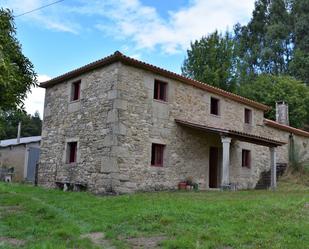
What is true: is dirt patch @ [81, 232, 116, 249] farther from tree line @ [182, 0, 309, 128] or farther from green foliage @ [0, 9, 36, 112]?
tree line @ [182, 0, 309, 128]

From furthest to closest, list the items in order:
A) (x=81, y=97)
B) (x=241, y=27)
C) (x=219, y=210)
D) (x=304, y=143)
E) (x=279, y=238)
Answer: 1. (x=241, y=27)
2. (x=304, y=143)
3. (x=81, y=97)
4. (x=219, y=210)
5. (x=279, y=238)

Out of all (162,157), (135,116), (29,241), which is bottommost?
(29,241)

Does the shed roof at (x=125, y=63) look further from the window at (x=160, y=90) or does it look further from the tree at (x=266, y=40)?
the tree at (x=266, y=40)

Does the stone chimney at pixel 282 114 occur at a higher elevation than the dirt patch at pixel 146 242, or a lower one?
higher

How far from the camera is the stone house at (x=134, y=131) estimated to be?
14000 mm

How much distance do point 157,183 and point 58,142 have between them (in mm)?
4801

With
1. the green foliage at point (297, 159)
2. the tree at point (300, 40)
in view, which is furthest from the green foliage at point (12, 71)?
the tree at point (300, 40)

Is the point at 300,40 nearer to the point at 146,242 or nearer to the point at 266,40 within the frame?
the point at 266,40

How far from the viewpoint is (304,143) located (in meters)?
24.6

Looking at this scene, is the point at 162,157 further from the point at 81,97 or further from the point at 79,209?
the point at 79,209

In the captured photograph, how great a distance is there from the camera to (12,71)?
6.78m

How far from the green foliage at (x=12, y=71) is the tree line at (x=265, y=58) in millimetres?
25805

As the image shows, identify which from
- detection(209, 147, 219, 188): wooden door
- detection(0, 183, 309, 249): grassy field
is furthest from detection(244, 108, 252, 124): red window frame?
detection(0, 183, 309, 249): grassy field

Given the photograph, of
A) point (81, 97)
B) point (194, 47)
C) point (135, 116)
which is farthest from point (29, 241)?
point (194, 47)
